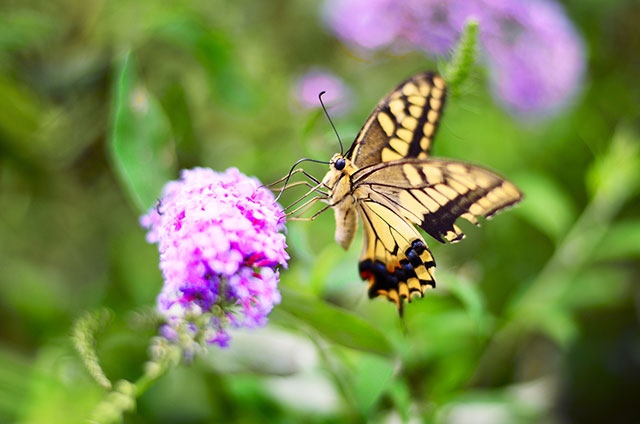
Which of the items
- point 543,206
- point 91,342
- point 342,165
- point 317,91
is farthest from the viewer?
point 317,91

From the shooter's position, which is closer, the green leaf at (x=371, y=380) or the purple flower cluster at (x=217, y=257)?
the purple flower cluster at (x=217, y=257)

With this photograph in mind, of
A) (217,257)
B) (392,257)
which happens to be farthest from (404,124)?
(217,257)

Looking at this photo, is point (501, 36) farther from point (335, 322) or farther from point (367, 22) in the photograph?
point (335, 322)

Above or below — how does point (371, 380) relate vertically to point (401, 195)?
below

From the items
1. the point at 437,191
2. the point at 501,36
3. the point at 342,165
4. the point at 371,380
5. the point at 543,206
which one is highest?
the point at 501,36

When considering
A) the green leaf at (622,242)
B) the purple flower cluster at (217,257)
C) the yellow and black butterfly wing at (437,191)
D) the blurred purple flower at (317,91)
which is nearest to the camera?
the purple flower cluster at (217,257)

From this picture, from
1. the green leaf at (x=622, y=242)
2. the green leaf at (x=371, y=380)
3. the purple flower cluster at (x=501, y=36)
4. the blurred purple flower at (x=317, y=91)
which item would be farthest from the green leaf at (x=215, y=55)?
the green leaf at (x=622, y=242)

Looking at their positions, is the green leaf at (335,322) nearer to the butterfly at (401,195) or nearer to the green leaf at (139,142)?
the butterfly at (401,195)
